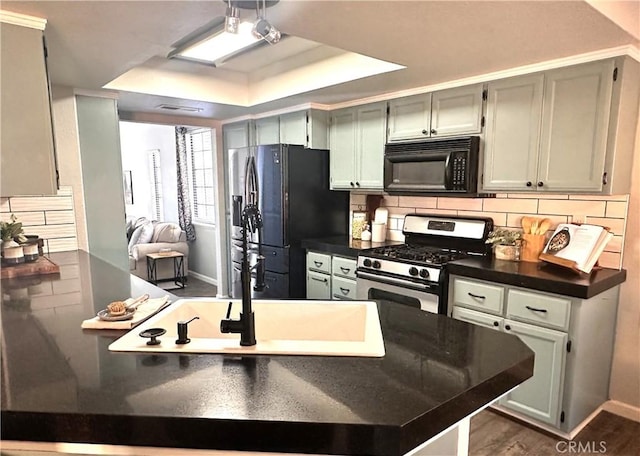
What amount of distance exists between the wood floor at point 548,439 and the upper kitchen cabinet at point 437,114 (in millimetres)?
1845

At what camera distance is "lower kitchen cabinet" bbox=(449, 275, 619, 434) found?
2170 mm

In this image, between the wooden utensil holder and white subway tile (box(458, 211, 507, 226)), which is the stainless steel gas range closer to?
white subway tile (box(458, 211, 507, 226))

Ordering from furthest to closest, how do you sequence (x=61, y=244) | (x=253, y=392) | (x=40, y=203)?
1. (x=61, y=244)
2. (x=40, y=203)
3. (x=253, y=392)

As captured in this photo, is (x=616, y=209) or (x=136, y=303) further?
(x=616, y=209)

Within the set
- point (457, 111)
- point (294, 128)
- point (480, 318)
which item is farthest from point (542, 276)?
point (294, 128)

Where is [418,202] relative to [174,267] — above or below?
above

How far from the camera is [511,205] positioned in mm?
2891

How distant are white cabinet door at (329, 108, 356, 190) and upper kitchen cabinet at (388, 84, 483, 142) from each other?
428 millimetres

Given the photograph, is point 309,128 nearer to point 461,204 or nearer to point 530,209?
point 461,204

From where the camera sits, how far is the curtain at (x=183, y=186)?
6098 mm

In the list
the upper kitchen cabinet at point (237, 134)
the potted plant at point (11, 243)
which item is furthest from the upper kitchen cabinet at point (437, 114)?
the potted plant at point (11, 243)

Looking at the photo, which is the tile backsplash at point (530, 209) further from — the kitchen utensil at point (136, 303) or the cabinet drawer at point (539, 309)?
the kitchen utensil at point (136, 303)

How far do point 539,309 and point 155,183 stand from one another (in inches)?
258

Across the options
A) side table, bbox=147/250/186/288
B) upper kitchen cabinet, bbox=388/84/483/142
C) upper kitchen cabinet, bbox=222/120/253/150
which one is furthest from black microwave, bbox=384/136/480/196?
side table, bbox=147/250/186/288
